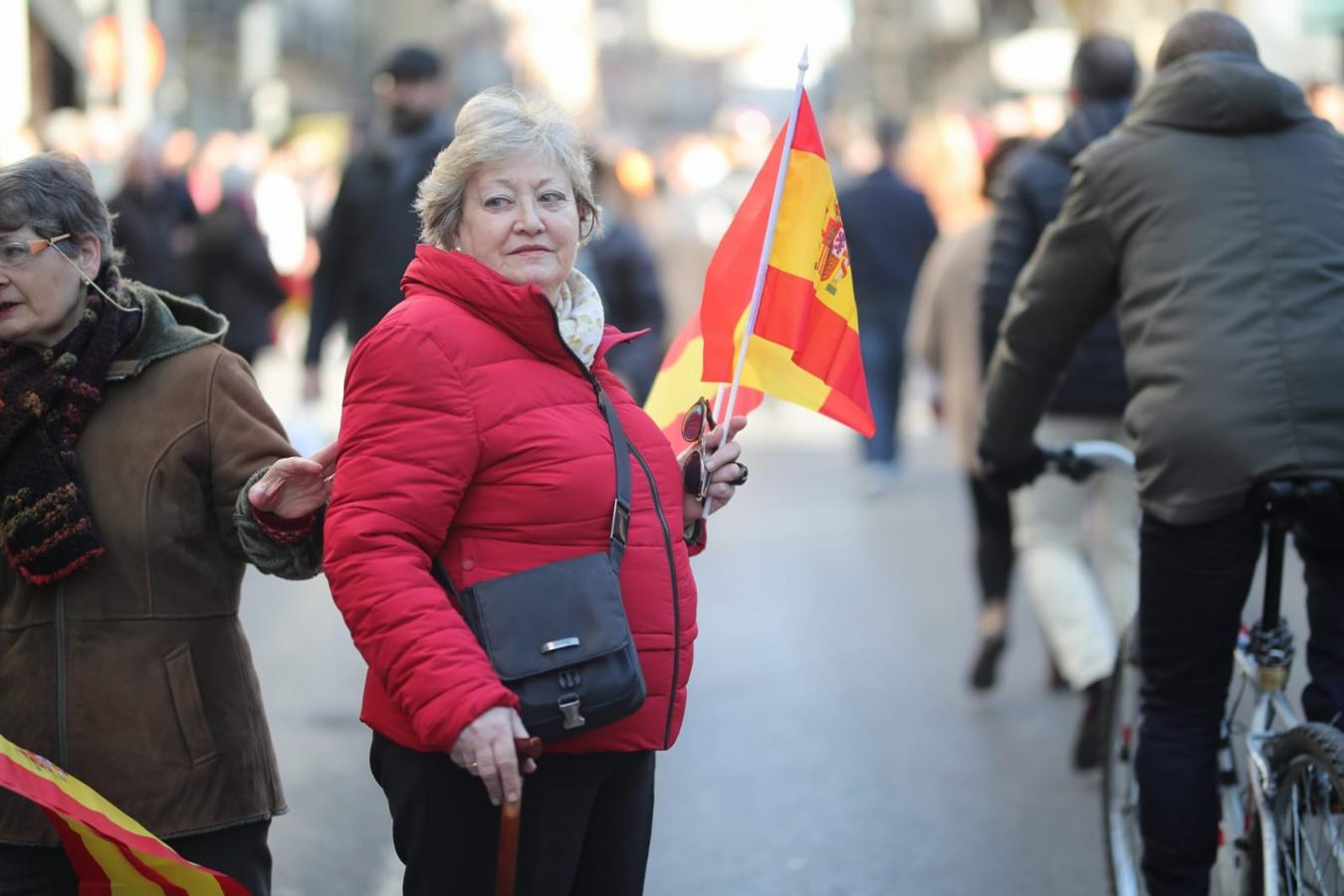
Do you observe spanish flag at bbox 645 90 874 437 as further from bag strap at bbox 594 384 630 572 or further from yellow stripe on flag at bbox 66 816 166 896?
yellow stripe on flag at bbox 66 816 166 896

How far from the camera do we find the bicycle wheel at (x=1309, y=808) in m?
3.67

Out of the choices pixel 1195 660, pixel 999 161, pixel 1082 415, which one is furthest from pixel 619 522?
pixel 999 161

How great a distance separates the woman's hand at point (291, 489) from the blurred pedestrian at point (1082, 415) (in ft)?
11.2

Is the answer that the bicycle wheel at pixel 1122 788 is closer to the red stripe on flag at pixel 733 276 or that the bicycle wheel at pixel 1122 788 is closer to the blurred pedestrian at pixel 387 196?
the red stripe on flag at pixel 733 276

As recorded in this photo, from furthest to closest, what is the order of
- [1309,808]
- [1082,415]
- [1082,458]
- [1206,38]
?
1. [1082,415]
2. [1082,458]
3. [1206,38]
4. [1309,808]

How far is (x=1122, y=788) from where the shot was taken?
4879 millimetres

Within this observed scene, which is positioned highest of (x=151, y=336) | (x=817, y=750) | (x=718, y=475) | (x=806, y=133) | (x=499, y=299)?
(x=806, y=133)

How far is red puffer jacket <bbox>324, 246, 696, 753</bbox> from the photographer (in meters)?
3.05

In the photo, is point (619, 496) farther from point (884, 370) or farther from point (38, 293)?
point (884, 370)

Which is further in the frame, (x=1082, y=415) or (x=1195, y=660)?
(x=1082, y=415)

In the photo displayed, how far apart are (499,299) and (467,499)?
0.31 m

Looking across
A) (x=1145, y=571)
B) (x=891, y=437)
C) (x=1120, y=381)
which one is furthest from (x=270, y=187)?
(x=1145, y=571)

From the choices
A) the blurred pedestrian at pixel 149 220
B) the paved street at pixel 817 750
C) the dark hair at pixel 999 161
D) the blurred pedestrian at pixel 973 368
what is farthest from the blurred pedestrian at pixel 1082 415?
the blurred pedestrian at pixel 149 220

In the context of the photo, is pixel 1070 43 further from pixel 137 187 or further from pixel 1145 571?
pixel 1145 571
